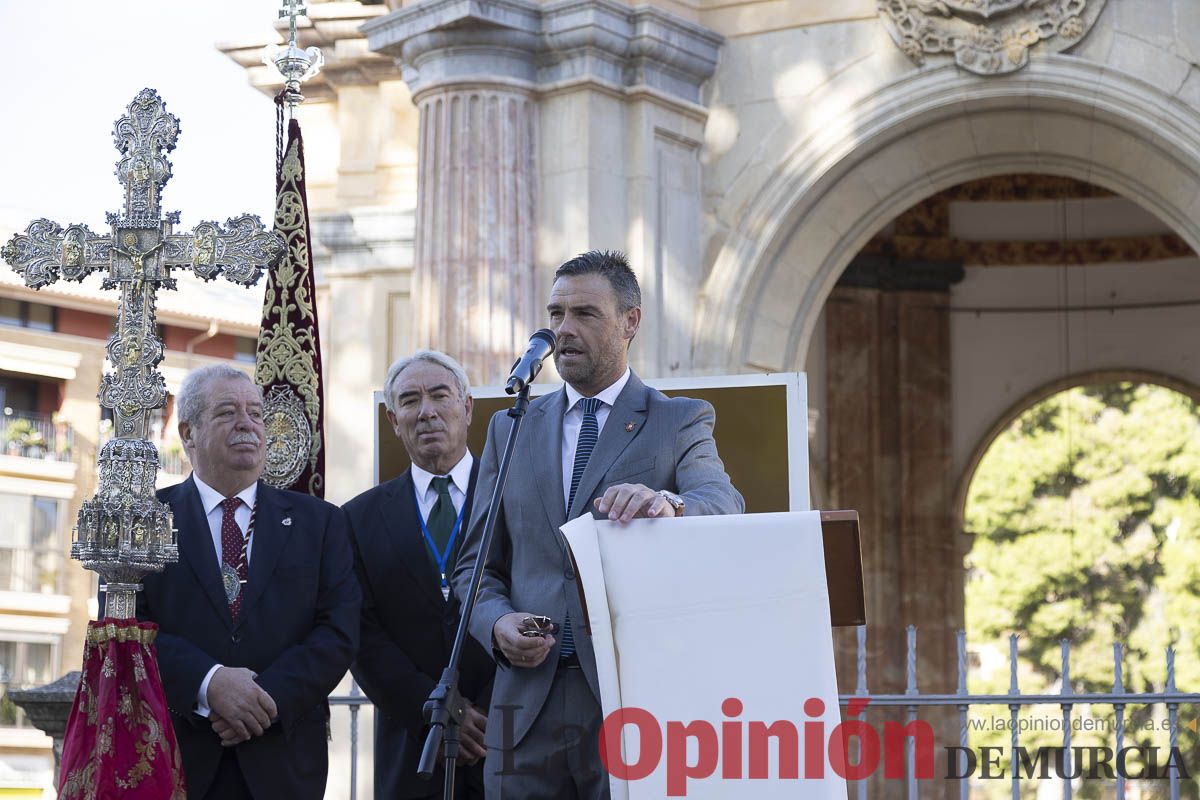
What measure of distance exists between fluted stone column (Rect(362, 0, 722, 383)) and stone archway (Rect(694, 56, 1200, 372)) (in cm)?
37

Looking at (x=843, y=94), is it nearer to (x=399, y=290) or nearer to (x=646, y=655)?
(x=399, y=290)

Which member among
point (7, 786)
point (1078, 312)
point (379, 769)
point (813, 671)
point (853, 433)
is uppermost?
point (1078, 312)

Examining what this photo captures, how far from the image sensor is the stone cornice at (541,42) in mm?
9359

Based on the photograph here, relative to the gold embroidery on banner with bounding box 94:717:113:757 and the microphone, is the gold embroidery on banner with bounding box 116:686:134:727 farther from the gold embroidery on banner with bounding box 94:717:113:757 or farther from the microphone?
the microphone

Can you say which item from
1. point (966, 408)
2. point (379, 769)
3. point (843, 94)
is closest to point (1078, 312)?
point (966, 408)

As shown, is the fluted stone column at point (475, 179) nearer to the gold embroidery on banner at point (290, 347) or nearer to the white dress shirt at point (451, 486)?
the gold embroidery on banner at point (290, 347)

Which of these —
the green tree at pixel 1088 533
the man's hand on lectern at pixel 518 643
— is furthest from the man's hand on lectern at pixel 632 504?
the green tree at pixel 1088 533

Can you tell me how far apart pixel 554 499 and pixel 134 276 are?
1.48 metres

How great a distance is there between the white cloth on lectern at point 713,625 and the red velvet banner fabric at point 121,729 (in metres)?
1.28

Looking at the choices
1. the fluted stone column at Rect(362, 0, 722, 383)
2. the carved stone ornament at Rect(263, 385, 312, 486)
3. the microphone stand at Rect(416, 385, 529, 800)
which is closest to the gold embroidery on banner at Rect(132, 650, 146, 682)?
the microphone stand at Rect(416, 385, 529, 800)

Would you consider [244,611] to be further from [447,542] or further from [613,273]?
[613,273]

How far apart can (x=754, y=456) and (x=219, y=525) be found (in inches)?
88.3

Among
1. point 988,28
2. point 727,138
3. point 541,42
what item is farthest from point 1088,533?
point 541,42

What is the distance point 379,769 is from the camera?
5547 mm
